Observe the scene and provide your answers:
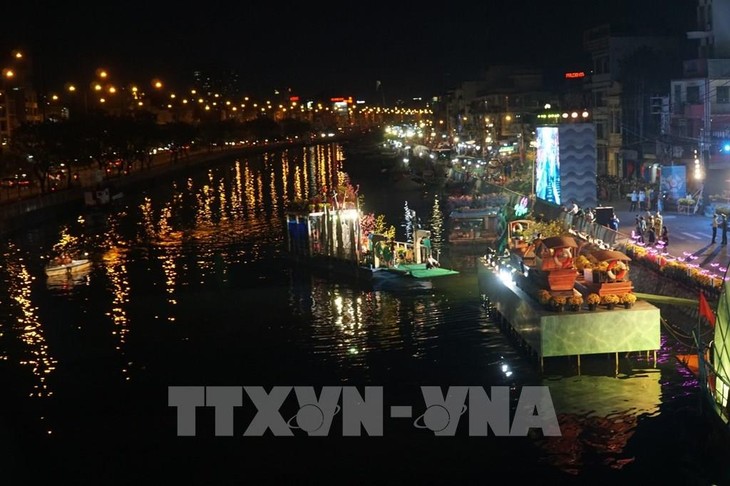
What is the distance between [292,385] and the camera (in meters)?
25.3

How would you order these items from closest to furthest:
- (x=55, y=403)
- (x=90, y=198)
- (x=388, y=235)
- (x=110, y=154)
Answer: (x=55, y=403) → (x=388, y=235) → (x=90, y=198) → (x=110, y=154)

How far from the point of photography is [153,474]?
20078 mm

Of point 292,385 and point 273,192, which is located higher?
point 273,192

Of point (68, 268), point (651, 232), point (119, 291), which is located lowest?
point (119, 291)

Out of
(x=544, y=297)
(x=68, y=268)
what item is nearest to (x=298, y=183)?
(x=68, y=268)

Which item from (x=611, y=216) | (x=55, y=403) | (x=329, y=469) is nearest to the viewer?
(x=329, y=469)

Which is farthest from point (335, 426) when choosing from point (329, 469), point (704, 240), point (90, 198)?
point (90, 198)

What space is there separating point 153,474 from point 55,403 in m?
6.17

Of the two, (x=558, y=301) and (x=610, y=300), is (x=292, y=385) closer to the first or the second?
(x=558, y=301)

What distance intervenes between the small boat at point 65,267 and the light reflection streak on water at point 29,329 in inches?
40.7

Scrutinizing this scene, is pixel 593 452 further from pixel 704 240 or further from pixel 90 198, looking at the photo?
pixel 90 198

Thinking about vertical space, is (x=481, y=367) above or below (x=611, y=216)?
below

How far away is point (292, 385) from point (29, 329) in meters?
13.5

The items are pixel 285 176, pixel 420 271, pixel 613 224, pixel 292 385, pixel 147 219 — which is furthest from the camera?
pixel 285 176
